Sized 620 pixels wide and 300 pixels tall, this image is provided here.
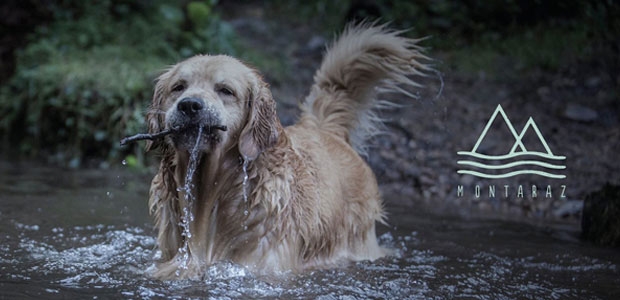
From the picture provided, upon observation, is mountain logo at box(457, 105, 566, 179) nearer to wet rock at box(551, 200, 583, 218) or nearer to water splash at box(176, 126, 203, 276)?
wet rock at box(551, 200, 583, 218)

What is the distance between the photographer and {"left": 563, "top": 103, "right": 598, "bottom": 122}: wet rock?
10.3m

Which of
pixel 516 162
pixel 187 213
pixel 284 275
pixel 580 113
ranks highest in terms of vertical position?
pixel 580 113

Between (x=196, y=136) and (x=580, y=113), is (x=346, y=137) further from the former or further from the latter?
(x=580, y=113)

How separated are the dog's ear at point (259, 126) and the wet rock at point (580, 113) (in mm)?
6645

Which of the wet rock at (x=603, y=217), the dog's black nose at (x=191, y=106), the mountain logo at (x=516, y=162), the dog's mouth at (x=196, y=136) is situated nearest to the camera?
the dog's black nose at (x=191, y=106)

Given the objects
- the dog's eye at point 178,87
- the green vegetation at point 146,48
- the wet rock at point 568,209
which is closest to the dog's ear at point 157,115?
the dog's eye at point 178,87

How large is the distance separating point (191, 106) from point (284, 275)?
130cm

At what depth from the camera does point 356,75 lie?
675 centimetres

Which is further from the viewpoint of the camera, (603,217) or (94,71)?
(94,71)

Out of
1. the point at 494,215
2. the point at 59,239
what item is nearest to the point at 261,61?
the point at 494,215

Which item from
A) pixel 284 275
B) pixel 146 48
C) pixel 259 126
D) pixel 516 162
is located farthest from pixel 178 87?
pixel 146 48

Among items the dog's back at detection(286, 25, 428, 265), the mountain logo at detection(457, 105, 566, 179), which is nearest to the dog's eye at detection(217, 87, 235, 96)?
the dog's back at detection(286, 25, 428, 265)

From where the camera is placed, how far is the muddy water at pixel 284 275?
4531 mm

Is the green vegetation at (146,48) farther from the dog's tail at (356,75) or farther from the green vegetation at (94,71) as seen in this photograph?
the dog's tail at (356,75)
